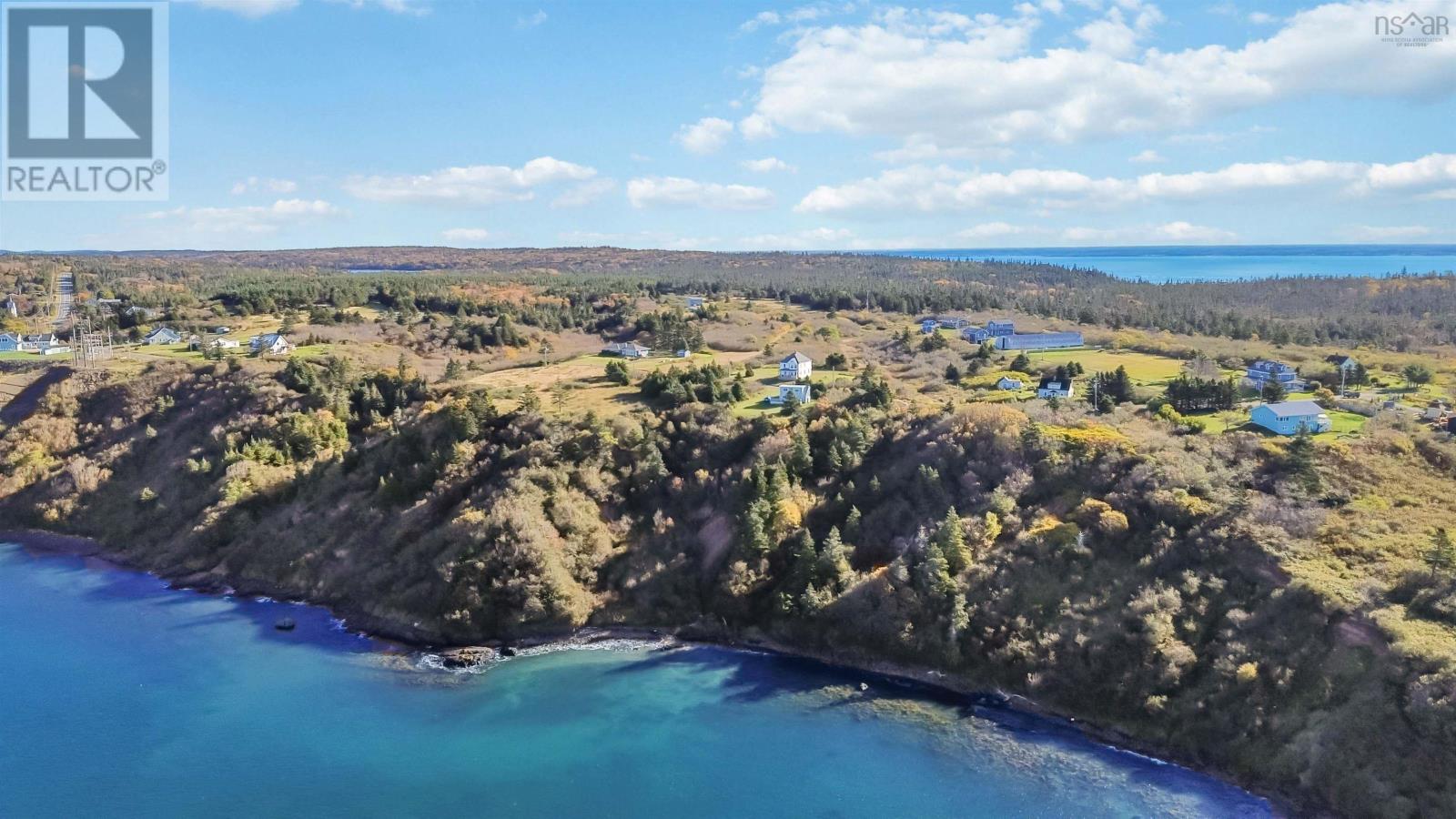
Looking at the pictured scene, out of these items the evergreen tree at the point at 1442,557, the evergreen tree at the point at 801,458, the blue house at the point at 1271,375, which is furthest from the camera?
the blue house at the point at 1271,375

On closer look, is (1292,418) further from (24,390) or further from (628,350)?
(24,390)

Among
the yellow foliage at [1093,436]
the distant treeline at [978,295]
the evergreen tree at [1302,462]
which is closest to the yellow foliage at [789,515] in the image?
the yellow foliage at [1093,436]

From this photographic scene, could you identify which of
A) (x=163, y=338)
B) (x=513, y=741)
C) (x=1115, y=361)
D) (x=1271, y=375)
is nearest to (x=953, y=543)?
(x=513, y=741)

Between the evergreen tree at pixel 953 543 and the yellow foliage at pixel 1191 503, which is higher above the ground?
the yellow foliage at pixel 1191 503

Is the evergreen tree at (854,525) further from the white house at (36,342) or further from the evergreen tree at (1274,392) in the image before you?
the white house at (36,342)

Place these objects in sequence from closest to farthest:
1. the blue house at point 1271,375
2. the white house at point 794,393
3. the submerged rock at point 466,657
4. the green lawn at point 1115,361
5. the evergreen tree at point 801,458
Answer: the submerged rock at point 466,657 < the evergreen tree at point 801,458 < the blue house at point 1271,375 < the white house at point 794,393 < the green lawn at point 1115,361

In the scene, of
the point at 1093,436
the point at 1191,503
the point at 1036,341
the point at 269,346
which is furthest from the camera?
the point at 1036,341

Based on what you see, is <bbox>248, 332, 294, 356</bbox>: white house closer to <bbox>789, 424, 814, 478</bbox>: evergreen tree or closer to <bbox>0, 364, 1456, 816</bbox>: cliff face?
<bbox>0, 364, 1456, 816</bbox>: cliff face

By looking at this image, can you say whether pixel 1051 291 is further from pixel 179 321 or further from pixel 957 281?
pixel 179 321
